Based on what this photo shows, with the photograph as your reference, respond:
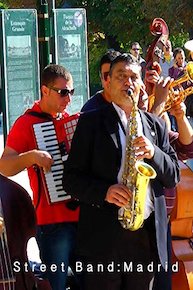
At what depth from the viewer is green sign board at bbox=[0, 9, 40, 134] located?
8867mm

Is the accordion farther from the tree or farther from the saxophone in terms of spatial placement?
the tree

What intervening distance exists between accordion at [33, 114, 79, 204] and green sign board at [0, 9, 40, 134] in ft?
17.1

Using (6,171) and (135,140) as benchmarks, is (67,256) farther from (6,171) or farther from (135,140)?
(135,140)

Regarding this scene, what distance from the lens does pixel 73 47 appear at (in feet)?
30.3

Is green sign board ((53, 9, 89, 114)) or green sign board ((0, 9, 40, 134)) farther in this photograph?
green sign board ((53, 9, 89, 114))

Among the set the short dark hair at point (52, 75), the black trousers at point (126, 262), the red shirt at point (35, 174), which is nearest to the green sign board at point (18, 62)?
the short dark hair at point (52, 75)

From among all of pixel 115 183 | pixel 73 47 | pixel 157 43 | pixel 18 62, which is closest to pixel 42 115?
pixel 115 183

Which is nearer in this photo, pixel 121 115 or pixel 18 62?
pixel 121 115

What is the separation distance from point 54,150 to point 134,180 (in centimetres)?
68

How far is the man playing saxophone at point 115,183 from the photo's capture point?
340 centimetres

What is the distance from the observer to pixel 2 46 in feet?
29.5

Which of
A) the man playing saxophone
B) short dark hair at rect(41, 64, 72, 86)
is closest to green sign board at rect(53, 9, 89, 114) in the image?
short dark hair at rect(41, 64, 72, 86)

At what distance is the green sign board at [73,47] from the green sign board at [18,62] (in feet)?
0.95

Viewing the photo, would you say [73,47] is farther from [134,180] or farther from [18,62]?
[134,180]
